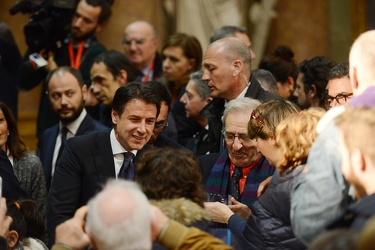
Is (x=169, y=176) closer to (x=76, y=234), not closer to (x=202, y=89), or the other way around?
(x=76, y=234)

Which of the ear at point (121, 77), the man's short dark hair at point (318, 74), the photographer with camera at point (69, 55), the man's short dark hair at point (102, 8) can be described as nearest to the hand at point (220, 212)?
the man's short dark hair at point (318, 74)

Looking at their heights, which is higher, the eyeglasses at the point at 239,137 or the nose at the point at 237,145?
the eyeglasses at the point at 239,137

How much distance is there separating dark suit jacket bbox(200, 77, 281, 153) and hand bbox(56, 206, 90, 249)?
249cm

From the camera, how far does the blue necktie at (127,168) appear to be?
18.0ft

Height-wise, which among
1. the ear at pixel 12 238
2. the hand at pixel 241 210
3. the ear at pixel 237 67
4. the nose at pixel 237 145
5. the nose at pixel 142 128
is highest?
the ear at pixel 237 67

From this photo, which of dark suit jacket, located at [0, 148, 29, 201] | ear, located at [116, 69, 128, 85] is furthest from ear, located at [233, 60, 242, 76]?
dark suit jacket, located at [0, 148, 29, 201]

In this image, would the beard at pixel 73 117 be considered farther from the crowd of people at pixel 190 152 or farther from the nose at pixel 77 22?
the nose at pixel 77 22

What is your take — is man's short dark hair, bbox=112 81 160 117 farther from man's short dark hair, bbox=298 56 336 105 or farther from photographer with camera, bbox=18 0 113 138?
photographer with camera, bbox=18 0 113 138

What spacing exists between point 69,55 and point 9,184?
9.54ft

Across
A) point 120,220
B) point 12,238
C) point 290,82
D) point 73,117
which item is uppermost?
point 290,82

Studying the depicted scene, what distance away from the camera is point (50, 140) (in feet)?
23.8

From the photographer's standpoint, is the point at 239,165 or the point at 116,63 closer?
the point at 239,165

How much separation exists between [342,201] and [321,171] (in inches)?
Result: 5.8

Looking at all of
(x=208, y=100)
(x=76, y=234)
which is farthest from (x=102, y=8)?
(x=76, y=234)
